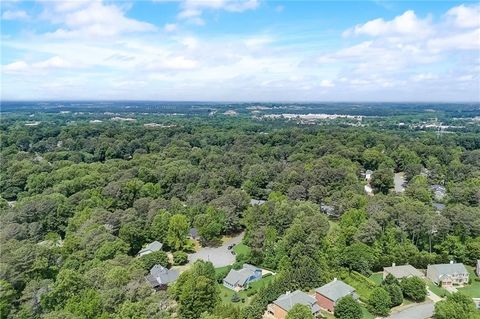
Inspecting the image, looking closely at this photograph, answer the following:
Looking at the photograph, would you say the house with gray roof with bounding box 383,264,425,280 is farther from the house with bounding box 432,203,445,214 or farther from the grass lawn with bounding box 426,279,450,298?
the house with bounding box 432,203,445,214

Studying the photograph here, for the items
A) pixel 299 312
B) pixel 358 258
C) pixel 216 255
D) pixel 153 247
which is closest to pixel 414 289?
pixel 358 258

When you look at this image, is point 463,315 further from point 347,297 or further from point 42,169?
point 42,169

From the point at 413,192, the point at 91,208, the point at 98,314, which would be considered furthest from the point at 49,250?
the point at 413,192

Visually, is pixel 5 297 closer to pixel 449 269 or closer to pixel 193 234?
pixel 193 234

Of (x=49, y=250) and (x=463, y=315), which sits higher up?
(x=49, y=250)

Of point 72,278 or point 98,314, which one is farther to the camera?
point 72,278

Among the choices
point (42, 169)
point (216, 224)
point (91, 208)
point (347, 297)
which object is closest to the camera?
point (347, 297)

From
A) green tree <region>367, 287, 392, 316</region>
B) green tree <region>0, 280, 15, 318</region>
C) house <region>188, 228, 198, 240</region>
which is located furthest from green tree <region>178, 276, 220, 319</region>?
house <region>188, 228, 198, 240</region>
